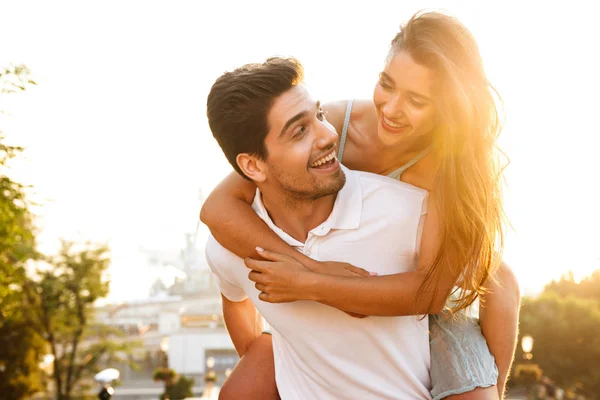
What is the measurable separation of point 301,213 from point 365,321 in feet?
1.40

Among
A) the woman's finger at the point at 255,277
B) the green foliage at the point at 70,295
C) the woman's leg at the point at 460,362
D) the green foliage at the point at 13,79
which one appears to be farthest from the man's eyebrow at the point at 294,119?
the green foliage at the point at 70,295

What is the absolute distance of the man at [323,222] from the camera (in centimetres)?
260

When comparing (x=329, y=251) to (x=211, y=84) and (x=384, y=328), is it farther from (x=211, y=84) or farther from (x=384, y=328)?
(x=211, y=84)

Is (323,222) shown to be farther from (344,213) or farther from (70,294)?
(70,294)

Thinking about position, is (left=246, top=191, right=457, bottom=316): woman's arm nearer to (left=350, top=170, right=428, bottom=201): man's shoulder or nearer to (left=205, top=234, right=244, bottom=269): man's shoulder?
(left=350, top=170, right=428, bottom=201): man's shoulder

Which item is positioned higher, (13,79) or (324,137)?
(324,137)

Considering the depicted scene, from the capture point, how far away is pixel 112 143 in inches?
2087

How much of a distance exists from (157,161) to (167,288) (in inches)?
648

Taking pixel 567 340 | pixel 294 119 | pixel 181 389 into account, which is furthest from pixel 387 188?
pixel 567 340

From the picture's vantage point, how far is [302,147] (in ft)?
8.70

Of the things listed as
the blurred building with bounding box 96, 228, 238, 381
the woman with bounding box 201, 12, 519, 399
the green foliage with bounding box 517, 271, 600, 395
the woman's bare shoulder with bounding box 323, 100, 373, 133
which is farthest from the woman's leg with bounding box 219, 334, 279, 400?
the blurred building with bounding box 96, 228, 238, 381

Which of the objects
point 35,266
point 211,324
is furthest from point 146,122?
point 35,266

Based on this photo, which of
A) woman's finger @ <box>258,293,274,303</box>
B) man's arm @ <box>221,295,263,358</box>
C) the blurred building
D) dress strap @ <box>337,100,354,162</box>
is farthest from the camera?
the blurred building

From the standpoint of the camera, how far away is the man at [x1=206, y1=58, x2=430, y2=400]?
260cm
